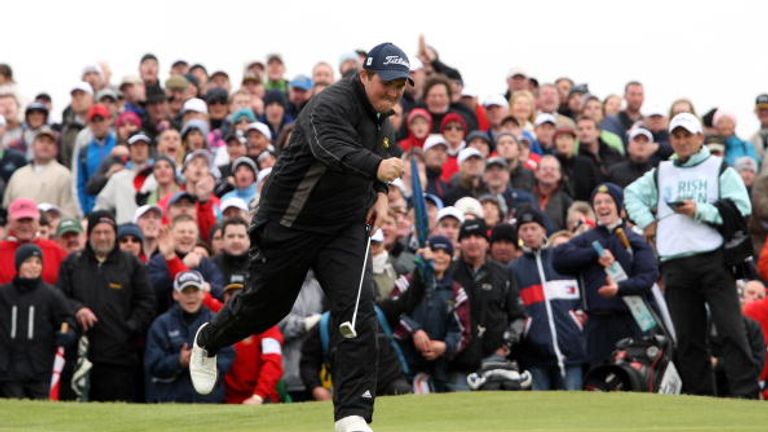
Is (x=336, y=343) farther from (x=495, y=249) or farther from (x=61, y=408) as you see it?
(x=495, y=249)

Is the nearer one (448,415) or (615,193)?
(448,415)

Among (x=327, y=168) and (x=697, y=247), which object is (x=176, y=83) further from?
(x=327, y=168)

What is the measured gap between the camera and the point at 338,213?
37.9 feet

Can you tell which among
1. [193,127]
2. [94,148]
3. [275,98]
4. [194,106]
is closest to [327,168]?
[193,127]

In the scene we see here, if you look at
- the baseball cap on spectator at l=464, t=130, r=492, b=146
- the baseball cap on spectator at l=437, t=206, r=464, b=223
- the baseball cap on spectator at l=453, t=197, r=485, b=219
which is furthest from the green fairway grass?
the baseball cap on spectator at l=464, t=130, r=492, b=146

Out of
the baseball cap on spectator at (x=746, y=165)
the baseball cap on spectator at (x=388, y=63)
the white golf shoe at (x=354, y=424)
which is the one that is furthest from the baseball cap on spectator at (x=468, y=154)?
the white golf shoe at (x=354, y=424)

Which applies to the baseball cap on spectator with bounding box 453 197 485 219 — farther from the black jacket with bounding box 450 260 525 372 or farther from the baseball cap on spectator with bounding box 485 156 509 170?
the black jacket with bounding box 450 260 525 372

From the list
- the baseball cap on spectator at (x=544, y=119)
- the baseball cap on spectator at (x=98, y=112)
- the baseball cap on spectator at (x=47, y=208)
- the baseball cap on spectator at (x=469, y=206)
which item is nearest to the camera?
the baseball cap on spectator at (x=469, y=206)

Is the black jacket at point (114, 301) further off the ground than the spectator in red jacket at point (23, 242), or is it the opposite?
the spectator in red jacket at point (23, 242)

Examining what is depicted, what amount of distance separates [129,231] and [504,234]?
4004 mm

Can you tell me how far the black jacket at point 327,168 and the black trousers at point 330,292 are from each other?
0.10m

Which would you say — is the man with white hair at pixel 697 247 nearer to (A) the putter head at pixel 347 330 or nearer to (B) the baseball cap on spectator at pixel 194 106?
(A) the putter head at pixel 347 330

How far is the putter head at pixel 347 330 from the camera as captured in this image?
36.8 ft

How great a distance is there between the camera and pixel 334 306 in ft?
37.6
